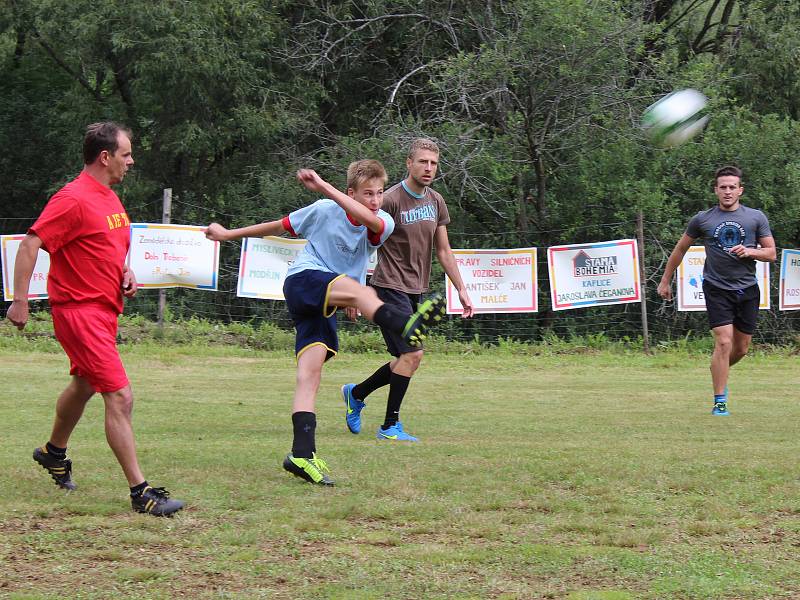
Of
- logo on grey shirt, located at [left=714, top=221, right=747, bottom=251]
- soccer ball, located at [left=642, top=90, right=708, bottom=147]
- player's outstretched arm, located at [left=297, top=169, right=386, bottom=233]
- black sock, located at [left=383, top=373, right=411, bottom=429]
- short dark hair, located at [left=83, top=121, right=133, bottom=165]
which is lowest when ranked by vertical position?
black sock, located at [left=383, top=373, right=411, bottom=429]

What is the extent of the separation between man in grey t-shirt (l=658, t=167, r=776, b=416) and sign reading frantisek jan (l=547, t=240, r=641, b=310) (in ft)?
19.5

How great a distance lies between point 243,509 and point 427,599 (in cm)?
165

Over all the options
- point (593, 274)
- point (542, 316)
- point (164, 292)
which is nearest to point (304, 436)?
point (164, 292)

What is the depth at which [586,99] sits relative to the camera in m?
18.9

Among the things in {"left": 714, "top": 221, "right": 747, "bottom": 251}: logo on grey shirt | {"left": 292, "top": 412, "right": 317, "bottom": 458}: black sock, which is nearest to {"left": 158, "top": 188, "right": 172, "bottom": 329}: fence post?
{"left": 714, "top": 221, "right": 747, "bottom": 251}: logo on grey shirt

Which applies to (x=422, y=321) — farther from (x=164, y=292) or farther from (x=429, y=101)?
(x=429, y=101)

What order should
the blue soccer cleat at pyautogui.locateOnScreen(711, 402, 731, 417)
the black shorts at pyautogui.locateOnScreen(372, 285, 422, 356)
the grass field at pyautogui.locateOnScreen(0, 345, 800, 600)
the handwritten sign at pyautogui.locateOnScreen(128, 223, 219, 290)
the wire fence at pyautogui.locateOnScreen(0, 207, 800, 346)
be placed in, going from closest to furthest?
the grass field at pyautogui.locateOnScreen(0, 345, 800, 600) → the black shorts at pyautogui.locateOnScreen(372, 285, 422, 356) → the blue soccer cleat at pyautogui.locateOnScreen(711, 402, 731, 417) → the handwritten sign at pyautogui.locateOnScreen(128, 223, 219, 290) → the wire fence at pyautogui.locateOnScreen(0, 207, 800, 346)

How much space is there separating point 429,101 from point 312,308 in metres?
14.3

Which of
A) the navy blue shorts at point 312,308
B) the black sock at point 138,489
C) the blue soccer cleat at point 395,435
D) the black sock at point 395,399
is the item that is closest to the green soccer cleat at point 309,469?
the navy blue shorts at point 312,308

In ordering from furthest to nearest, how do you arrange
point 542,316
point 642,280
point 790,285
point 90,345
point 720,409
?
point 542,316, point 790,285, point 642,280, point 720,409, point 90,345

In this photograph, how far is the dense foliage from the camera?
1866 cm

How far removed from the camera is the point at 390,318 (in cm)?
586

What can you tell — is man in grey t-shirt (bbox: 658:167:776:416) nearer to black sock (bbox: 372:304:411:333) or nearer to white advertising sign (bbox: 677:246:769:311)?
black sock (bbox: 372:304:411:333)

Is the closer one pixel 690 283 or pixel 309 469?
pixel 309 469
